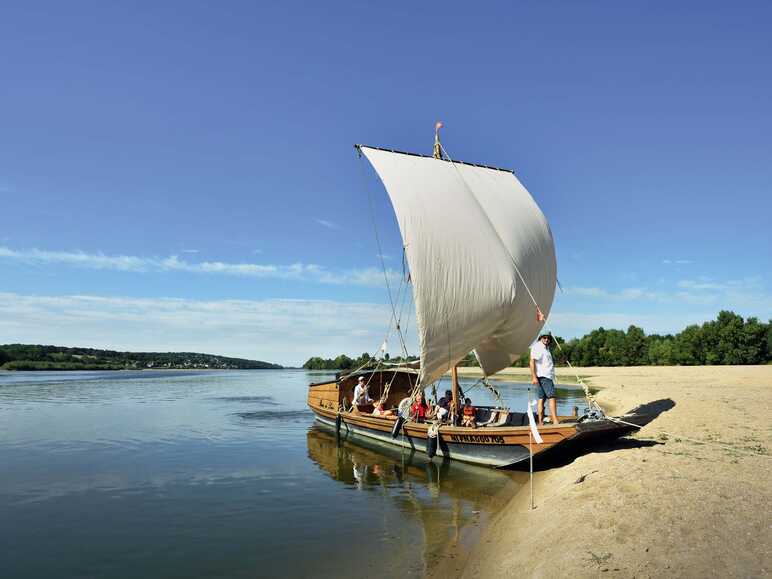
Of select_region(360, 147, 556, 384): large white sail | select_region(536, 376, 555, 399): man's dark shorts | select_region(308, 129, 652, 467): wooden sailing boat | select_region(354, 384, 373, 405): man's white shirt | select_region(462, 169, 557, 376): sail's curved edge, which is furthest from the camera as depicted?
select_region(354, 384, 373, 405): man's white shirt

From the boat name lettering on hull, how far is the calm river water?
0.92m

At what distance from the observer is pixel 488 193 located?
70.2 feet

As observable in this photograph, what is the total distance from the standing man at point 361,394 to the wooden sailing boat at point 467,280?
5.01 feet

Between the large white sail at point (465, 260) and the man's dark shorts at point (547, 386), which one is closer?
the man's dark shorts at point (547, 386)

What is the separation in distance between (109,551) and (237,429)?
17.3 metres

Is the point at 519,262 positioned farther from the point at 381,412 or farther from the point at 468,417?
the point at 381,412

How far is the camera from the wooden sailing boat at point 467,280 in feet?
55.0

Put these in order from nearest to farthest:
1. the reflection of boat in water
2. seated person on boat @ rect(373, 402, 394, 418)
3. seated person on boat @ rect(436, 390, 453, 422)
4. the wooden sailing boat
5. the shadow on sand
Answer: the reflection of boat in water
the shadow on sand
the wooden sailing boat
seated person on boat @ rect(436, 390, 453, 422)
seated person on boat @ rect(373, 402, 394, 418)

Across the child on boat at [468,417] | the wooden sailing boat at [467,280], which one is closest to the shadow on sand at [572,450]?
the wooden sailing boat at [467,280]

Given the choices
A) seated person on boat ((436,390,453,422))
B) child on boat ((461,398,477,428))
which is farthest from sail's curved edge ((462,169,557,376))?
child on boat ((461,398,477,428))

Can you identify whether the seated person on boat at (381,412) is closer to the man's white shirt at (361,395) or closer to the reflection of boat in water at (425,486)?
the reflection of boat in water at (425,486)

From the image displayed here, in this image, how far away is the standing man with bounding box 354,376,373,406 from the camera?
78.3 ft

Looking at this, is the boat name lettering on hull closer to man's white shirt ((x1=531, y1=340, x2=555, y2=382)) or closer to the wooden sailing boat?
the wooden sailing boat

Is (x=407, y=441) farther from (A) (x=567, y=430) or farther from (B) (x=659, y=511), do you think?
(B) (x=659, y=511)
